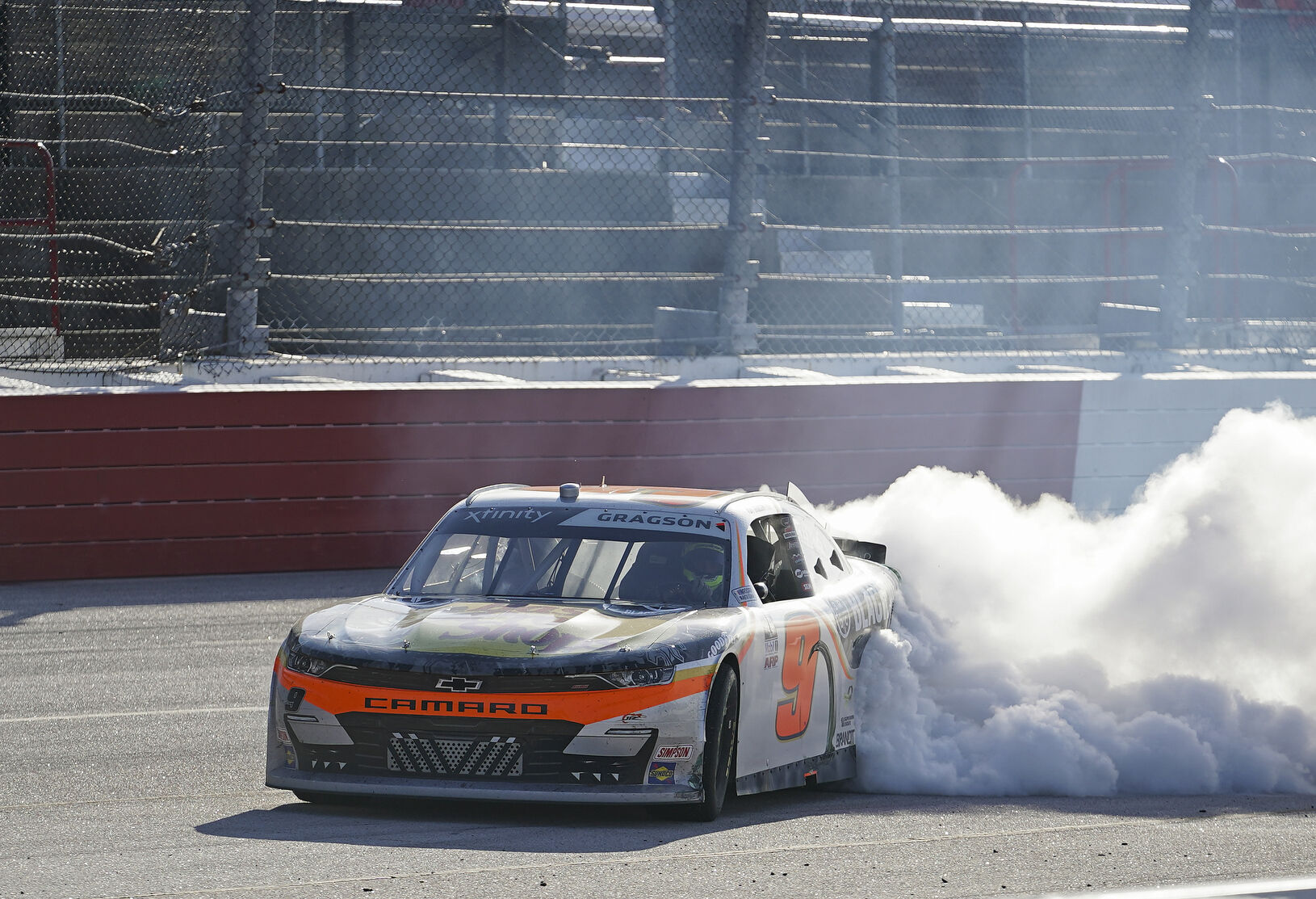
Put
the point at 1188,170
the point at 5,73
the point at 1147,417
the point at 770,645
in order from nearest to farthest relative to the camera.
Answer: the point at 770,645, the point at 1147,417, the point at 1188,170, the point at 5,73

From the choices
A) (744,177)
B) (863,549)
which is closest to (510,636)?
(863,549)

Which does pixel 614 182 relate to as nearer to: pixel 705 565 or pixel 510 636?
pixel 705 565

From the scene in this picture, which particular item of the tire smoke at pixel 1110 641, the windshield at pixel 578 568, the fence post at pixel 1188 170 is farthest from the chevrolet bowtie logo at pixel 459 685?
the fence post at pixel 1188 170

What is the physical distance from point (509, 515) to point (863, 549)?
80.6 inches

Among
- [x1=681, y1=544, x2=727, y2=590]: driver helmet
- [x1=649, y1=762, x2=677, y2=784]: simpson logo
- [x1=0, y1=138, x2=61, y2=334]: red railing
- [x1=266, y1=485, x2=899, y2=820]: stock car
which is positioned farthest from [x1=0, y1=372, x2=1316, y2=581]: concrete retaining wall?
[x1=649, y1=762, x2=677, y2=784]: simpson logo

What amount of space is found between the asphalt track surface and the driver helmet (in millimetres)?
785

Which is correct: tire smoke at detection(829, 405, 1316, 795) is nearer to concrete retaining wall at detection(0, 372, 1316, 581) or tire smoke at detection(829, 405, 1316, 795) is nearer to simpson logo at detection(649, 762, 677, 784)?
simpson logo at detection(649, 762, 677, 784)

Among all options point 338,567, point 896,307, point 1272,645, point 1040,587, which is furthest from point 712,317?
point 1272,645

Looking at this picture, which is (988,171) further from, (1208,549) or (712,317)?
(1208,549)

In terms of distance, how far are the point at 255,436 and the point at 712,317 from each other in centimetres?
352

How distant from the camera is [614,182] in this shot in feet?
49.8

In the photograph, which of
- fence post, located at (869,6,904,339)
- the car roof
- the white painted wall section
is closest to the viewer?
the car roof

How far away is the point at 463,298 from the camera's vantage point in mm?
13828

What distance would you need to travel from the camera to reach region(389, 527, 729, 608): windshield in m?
6.20
